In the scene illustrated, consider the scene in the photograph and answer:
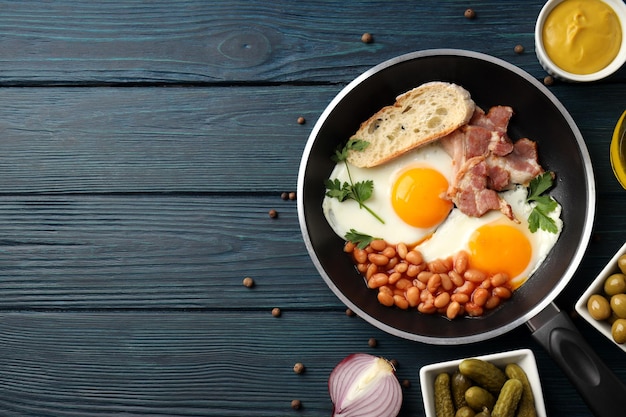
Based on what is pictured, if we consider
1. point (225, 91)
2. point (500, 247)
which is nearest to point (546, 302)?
point (500, 247)

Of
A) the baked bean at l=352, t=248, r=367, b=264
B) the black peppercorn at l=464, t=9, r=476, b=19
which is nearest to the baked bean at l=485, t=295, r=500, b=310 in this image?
the baked bean at l=352, t=248, r=367, b=264

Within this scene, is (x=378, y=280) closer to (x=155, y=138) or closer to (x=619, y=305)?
(x=619, y=305)

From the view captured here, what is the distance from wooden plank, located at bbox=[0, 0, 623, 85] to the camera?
182 centimetres

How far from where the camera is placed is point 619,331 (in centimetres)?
152

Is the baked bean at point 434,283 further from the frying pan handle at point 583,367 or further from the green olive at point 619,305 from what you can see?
the green olive at point 619,305

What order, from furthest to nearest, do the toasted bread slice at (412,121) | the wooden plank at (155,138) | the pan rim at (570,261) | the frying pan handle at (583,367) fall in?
the wooden plank at (155,138), the toasted bread slice at (412,121), the pan rim at (570,261), the frying pan handle at (583,367)

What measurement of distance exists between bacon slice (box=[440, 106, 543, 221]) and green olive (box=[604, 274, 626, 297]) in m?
0.29

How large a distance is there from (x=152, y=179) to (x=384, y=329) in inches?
30.2

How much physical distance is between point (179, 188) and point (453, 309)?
2.67 ft

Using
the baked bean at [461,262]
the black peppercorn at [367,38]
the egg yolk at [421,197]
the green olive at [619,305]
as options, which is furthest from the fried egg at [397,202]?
the green olive at [619,305]

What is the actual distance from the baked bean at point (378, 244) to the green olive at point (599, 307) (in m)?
0.52

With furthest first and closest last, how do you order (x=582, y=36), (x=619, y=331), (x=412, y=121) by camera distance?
(x=412, y=121)
(x=582, y=36)
(x=619, y=331)

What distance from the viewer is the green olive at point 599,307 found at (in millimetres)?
1546

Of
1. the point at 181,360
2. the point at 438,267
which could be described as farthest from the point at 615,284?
the point at 181,360
